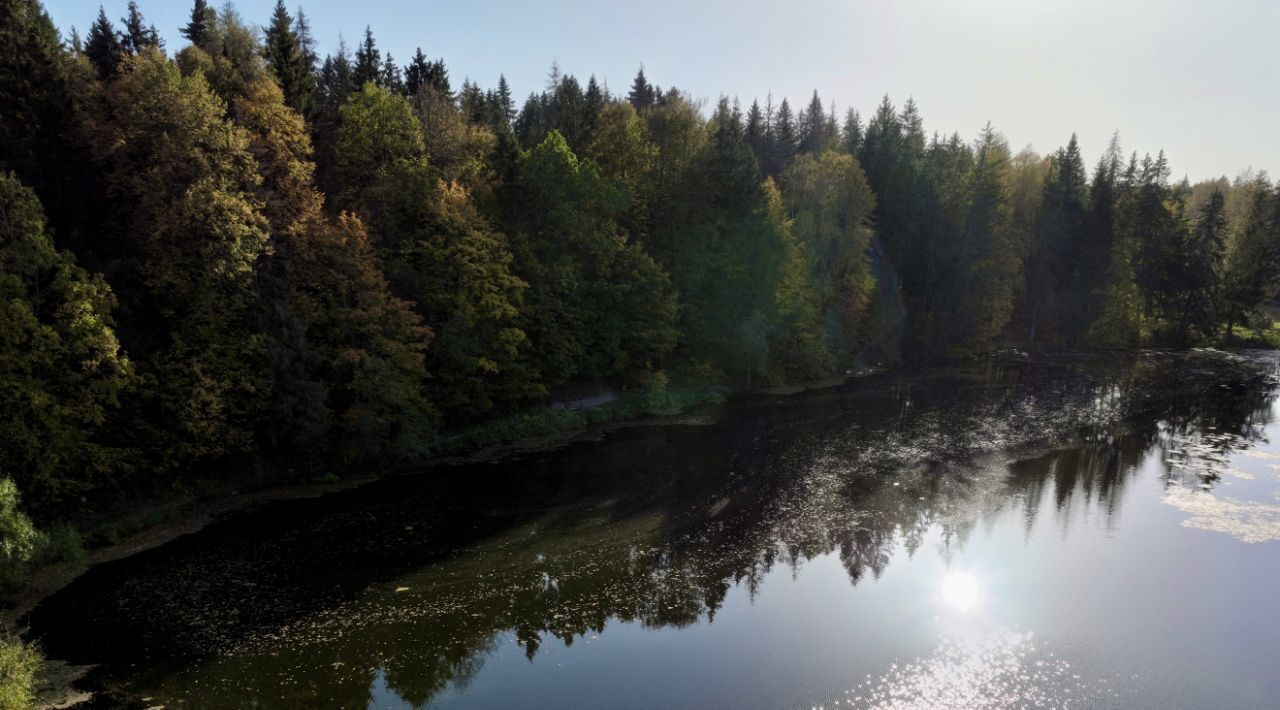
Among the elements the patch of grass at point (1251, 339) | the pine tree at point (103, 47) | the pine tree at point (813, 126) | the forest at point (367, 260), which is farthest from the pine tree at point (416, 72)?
the patch of grass at point (1251, 339)

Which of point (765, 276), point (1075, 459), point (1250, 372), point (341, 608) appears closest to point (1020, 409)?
point (1075, 459)

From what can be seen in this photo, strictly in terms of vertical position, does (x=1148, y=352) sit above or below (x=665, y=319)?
below

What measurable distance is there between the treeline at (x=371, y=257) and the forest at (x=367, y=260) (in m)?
0.12

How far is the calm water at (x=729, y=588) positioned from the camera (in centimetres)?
1520

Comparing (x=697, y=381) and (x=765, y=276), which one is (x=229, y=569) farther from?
(x=765, y=276)

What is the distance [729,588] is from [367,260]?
64.2 ft

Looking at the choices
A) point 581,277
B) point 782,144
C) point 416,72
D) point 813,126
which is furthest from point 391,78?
point 813,126

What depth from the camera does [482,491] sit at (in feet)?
87.6

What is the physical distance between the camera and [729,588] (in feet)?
63.9

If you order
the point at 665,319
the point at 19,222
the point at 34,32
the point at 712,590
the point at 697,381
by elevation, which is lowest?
the point at 712,590

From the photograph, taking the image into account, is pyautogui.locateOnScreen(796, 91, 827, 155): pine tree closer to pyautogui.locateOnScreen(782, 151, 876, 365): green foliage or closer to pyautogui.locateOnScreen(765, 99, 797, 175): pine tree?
pyautogui.locateOnScreen(765, 99, 797, 175): pine tree

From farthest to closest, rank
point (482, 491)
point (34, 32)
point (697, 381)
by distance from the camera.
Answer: point (697, 381) → point (482, 491) → point (34, 32)

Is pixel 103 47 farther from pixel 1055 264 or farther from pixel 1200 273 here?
pixel 1200 273

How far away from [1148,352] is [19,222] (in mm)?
72624
